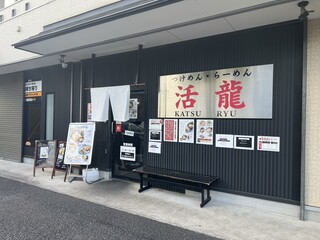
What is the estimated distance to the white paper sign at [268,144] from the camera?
4.40 meters

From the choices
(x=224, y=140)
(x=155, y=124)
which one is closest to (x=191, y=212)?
(x=224, y=140)

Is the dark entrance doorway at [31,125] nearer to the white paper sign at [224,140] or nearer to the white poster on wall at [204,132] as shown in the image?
the white poster on wall at [204,132]

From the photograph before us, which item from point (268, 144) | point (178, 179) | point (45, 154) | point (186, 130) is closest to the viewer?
point (268, 144)

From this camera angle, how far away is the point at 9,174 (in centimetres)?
708

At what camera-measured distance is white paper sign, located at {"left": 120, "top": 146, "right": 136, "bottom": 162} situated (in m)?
6.31

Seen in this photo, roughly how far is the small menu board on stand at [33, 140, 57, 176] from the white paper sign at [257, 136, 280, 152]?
17.7ft

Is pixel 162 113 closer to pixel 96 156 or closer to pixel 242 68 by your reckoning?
pixel 242 68

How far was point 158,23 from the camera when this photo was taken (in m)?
4.63

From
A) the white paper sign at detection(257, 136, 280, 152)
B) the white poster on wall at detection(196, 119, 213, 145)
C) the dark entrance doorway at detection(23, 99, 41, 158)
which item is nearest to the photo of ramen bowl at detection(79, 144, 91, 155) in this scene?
the white poster on wall at detection(196, 119, 213, 145)

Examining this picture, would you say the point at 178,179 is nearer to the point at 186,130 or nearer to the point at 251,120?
the point at 186,130

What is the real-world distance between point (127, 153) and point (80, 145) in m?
1.24

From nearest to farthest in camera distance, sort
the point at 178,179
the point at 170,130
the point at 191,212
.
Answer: the point at 191,212
the point at 178,179
the point at 170,130

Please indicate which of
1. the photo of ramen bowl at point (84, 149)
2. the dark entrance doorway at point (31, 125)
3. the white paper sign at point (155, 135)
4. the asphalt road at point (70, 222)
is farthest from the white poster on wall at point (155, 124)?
the dark entrance doorway at point (31, 125)

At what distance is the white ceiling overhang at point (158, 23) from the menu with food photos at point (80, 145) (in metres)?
2.04
